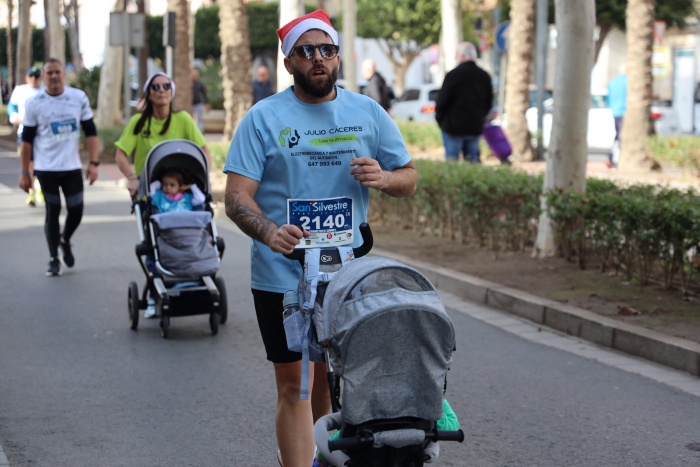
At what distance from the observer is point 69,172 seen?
36.5ft

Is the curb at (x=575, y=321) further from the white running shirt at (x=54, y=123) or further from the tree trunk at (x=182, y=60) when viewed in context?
the tree trunk at (x=182, y=60)

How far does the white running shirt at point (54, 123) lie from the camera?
1098 centimetres

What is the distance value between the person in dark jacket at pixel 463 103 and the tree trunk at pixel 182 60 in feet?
31.9

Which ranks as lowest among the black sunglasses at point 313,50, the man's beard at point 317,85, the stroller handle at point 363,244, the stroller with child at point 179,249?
the stroller with child at point 179,249

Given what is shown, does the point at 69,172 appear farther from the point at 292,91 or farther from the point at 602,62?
the point at 602,62

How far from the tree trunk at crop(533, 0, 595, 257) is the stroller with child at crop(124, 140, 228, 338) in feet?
11.4

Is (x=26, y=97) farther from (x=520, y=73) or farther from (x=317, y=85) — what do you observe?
(x=317, y=85)

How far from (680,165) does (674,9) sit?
30.6 meters

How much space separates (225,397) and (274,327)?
8.01ft

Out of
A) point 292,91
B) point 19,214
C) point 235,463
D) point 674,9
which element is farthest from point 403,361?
point 674,9

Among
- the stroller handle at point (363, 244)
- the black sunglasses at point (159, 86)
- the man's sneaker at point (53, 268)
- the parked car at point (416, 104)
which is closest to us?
the stroller handle at point (363, 244)

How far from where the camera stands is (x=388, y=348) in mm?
3518

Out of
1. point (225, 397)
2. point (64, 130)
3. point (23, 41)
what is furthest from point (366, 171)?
point (23, 41)

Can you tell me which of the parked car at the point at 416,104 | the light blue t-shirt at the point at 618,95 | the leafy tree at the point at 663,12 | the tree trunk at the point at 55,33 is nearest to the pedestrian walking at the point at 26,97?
the light blue t-shirt at the point at 618,95
